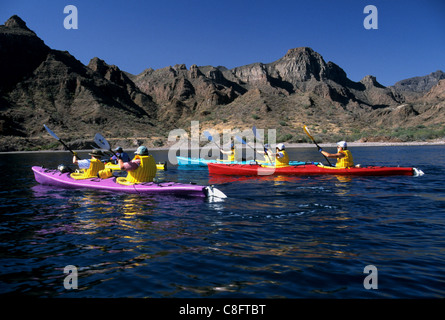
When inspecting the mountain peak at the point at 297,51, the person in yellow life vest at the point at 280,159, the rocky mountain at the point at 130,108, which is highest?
the mountain peak at the point at 297,51

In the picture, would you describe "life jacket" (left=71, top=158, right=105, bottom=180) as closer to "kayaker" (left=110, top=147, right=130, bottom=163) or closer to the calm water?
"kayaker" (left=110, top=147, right=130, bottom=163)

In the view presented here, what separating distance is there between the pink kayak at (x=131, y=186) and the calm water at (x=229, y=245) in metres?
0.30

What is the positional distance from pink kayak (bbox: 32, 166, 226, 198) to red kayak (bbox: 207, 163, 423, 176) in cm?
636

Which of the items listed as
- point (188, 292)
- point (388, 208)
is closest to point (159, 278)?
point (188, 292)

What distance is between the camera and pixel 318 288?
414 cm

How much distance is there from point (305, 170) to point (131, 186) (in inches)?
328

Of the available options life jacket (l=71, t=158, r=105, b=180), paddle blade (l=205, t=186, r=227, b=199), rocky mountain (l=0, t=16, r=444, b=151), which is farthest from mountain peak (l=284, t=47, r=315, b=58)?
paddle blade (l=205, t=186, r=227, b=199)

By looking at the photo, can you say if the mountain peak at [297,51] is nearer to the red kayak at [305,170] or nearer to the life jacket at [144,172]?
the red kayak at [305,170]

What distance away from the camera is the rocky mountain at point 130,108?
59.5 meters

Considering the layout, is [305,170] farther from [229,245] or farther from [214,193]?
[229,245]

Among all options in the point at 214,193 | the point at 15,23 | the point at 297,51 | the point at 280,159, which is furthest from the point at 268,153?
the point at 297,51

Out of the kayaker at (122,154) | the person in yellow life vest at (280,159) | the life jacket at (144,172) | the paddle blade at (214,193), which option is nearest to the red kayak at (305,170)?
the person in yellow life vest at (280,159)
